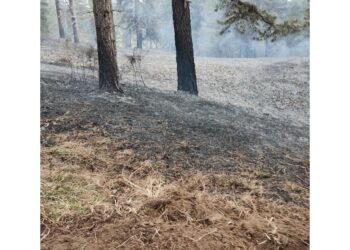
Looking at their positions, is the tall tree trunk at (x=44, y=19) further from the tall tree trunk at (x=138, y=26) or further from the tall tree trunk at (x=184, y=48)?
the tall tree trunk at (x=184, y=48)

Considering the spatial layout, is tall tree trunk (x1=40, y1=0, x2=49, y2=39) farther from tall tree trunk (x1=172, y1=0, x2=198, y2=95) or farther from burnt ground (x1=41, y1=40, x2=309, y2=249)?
tall tree trunk (x1=172, y1=0, x2=198, y2=95)

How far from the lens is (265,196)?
3.18 meters

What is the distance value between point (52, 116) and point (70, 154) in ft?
1.12

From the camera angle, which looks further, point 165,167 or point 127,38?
point 127,38

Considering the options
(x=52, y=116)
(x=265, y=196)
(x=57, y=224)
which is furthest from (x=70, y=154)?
(x=265, y=196)

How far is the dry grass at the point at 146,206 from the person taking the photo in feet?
9.82

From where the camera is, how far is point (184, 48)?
3.45m

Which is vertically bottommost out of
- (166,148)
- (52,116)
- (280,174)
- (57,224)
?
(57,224)

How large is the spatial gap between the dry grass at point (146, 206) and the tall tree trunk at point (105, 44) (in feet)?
1.69

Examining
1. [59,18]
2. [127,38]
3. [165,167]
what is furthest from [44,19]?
[165,167]

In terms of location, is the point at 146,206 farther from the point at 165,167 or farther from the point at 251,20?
the point at 251,20

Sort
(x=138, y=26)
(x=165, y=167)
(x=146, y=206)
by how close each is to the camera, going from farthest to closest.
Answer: (x=138, y=26) → (x=165, y=167) → (x=146, y=206)

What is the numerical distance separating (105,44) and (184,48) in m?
0.65
